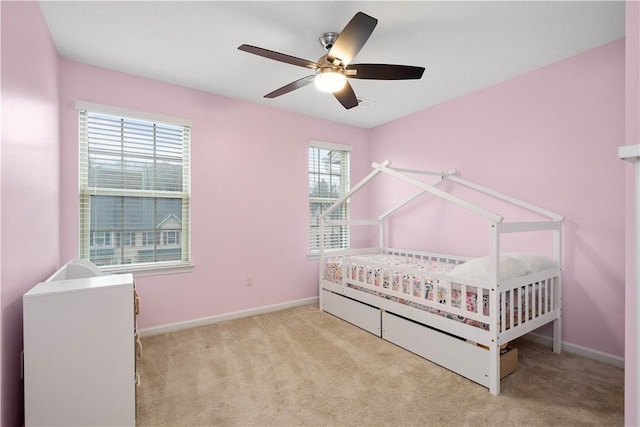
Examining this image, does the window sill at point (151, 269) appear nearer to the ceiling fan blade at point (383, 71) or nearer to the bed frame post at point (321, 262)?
the bed frame post at point (321, 262)

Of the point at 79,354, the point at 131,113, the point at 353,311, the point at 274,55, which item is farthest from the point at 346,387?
the point at 131,113

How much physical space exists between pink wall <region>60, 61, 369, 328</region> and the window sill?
5 centimetres

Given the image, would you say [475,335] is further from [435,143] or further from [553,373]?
[435,143]

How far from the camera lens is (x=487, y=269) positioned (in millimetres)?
2094

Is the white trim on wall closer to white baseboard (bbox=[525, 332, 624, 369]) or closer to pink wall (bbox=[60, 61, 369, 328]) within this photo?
pink wall (bbox=[60, 61, 369, 328])

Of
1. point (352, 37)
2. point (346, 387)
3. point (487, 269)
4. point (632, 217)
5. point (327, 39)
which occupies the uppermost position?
point (327, 39)

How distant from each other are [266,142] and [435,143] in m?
1.96

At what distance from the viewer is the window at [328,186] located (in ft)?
12.9

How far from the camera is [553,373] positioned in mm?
2135

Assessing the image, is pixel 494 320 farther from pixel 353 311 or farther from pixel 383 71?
pixel 383 71

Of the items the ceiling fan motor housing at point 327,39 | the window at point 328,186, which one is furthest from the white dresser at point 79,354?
the window at point 328,186

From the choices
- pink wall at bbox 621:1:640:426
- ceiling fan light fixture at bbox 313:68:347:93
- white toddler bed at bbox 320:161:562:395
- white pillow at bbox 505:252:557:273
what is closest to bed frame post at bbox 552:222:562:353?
white toddler bed at bbox 320:161:562:395

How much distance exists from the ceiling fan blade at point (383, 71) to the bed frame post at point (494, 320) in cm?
112

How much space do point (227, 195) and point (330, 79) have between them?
1.86 metres
